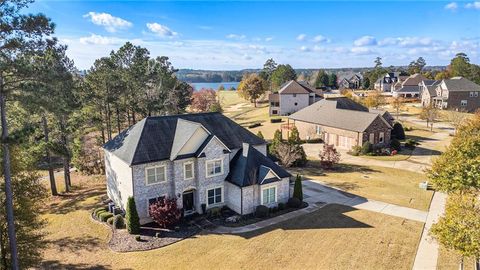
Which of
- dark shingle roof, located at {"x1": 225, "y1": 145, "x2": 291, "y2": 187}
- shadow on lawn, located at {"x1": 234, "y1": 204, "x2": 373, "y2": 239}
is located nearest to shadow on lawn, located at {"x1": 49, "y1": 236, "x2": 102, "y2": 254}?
shadow on lawn, located at {"x1": 234, "y1": 204, "x2": 373, "y2": 239}

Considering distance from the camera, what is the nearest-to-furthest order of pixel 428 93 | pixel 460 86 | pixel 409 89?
pixel 460 86 < pixel 428 93 < pixel 409 89

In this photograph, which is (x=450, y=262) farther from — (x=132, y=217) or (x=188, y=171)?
(x=132, y=217)

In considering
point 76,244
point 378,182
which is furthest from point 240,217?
point 378,182

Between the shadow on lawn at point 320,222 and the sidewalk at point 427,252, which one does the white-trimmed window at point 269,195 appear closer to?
the shadow on lawn at point 320,222

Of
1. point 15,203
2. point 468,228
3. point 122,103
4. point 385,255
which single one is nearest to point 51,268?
point 15,203

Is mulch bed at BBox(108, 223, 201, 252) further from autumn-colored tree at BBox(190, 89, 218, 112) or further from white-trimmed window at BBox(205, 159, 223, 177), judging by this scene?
autumn-colored tree at BBox(190, 89, 218, 112)

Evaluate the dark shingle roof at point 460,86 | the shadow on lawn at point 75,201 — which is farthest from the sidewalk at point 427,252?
the dark shingle roof at point 460,86

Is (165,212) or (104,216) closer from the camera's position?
(165,212)

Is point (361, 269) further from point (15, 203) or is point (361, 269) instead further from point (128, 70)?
point (128, 70)
